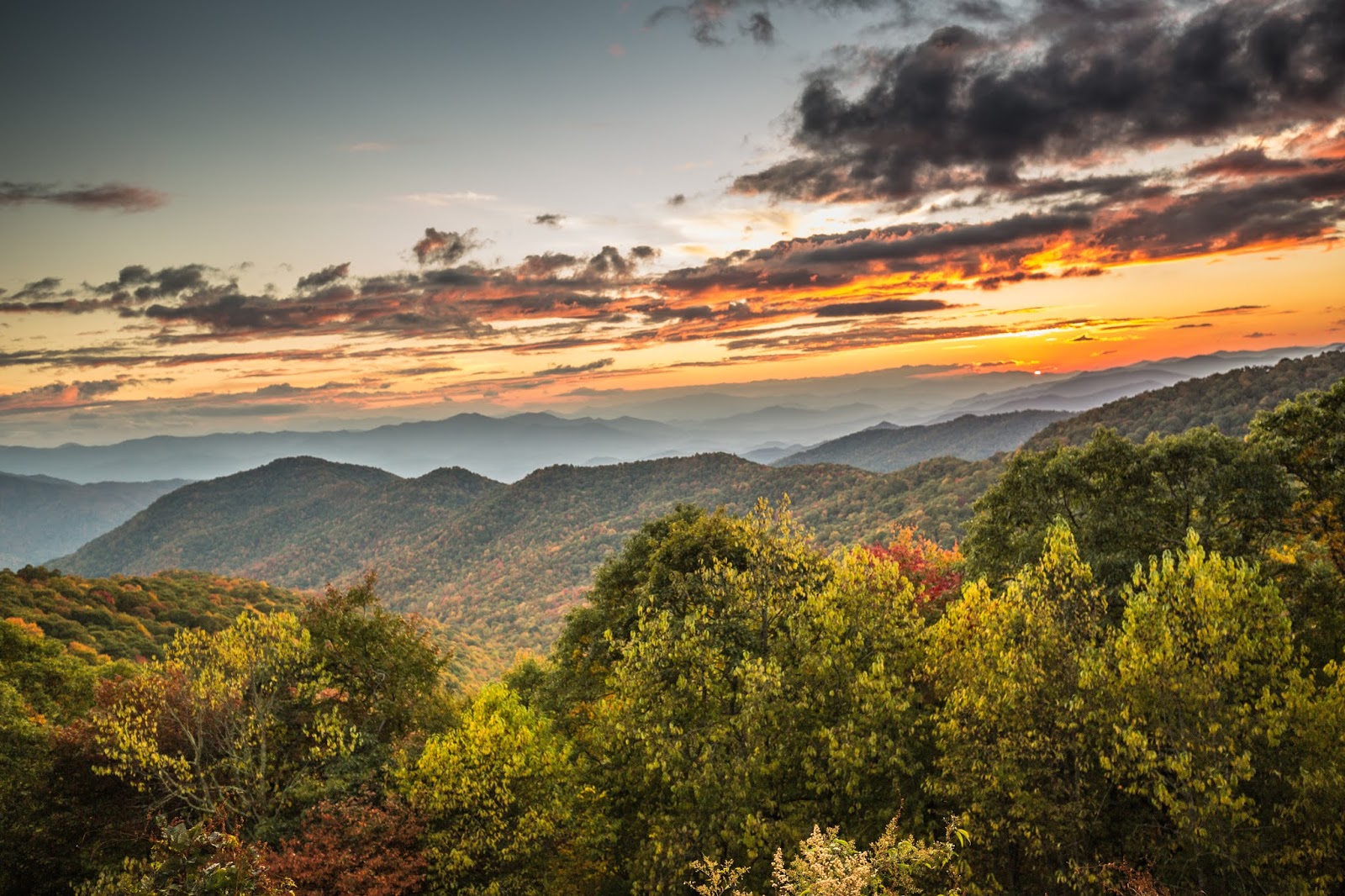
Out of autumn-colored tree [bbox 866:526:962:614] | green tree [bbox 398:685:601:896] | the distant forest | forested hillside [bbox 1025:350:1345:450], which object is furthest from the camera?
forested hillside [bbox 1025:350:1345:450]

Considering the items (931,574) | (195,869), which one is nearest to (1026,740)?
(195,869)

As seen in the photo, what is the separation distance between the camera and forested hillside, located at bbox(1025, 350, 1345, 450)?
103812mm

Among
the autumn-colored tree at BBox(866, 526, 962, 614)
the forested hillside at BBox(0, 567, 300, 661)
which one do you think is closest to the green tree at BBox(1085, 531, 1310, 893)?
the autumn-colored tree at BBox(866, 526, 962, 614)

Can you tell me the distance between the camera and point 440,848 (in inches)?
782

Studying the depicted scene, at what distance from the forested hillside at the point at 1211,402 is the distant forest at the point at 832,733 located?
91346 mm

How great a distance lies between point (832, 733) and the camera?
1661 cm

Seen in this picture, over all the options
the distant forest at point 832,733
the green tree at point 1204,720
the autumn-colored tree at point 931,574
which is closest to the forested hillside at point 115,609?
the distant forest at point 832,733

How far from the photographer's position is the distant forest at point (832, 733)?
13922 mm

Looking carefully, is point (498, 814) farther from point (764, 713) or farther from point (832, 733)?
point (832, 733)

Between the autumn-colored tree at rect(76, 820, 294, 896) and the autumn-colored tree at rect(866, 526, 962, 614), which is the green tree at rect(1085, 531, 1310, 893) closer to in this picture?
the autumn-colored tree at rect(866, 526, 962, 614)

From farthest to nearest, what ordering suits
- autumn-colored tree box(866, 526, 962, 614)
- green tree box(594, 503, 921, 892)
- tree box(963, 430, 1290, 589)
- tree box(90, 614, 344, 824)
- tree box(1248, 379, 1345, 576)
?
autumn-colored tree box(866, 526, 962, 614)
tree box(963, 430, 1290, 589)
tree box(90, 614, 344, 824)
tree box(1248, 379, 1345, 576)
green tree box(594, 503, 921, 892)

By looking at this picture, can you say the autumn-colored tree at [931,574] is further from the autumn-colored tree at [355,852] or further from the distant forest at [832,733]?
the autumn-colored tree at [355,852]

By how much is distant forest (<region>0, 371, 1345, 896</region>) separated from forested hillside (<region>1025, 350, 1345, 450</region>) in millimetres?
91346

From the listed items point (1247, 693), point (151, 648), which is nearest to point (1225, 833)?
point (1247, 693)
